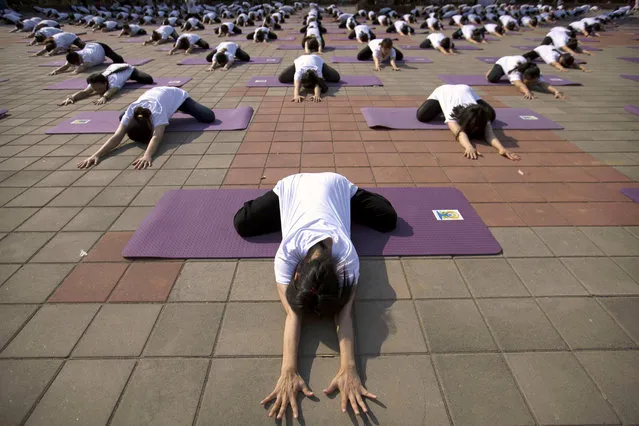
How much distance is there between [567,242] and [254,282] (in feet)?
10.1

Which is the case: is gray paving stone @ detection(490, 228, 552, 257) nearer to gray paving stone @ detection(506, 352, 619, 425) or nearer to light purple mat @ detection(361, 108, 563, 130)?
gray paving stone @ detection(506, 352, 619, 425)

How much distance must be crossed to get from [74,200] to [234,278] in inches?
101

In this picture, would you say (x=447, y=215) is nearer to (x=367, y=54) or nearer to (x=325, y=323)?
(x=325, y=323)

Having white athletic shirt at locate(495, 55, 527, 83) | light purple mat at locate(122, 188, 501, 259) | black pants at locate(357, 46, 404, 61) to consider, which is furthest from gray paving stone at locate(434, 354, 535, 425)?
black pants at locate(357, 46, 404, 61)

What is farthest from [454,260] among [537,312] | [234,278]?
[234,278]

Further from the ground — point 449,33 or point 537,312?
point 449,33

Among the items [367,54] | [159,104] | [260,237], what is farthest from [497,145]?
[367,54]

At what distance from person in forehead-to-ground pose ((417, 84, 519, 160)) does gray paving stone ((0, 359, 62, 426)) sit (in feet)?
17.0

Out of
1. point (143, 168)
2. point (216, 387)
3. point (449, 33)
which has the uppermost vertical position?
point (449, 33)

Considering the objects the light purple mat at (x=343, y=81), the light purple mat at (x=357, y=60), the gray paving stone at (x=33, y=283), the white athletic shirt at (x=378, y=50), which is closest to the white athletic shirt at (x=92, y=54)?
the light purple mat at (x=343, y=81)

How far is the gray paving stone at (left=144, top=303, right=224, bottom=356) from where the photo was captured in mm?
2318

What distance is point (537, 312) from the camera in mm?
2564

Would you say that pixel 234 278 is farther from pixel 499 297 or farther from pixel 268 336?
pixel 499 297

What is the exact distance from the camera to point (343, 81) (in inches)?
340
